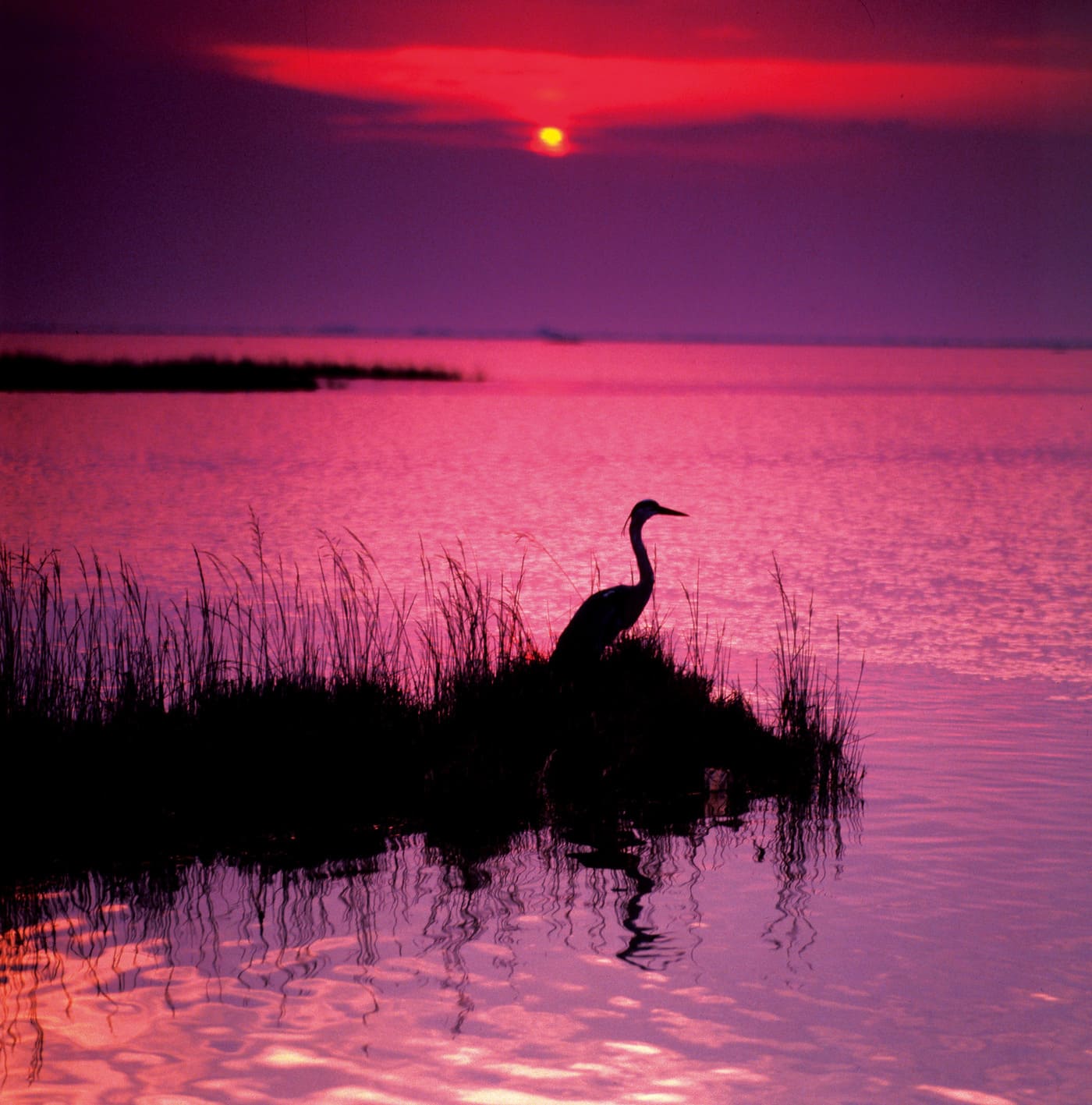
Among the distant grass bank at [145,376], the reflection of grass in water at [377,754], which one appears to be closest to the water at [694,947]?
the reflection of grass in water at [377,754]

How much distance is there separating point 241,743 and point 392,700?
98cm

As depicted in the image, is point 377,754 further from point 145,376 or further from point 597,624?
point 145,376

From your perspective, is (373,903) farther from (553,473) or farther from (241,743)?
(553,473)

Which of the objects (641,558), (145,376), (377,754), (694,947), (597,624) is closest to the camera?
(694,947)

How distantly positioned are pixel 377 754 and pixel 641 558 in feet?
10.1

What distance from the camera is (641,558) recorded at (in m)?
10.5

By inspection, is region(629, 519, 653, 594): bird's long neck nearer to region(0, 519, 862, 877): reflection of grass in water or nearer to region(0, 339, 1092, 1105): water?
region(0, 519, 862, 877): reflection of grass in water

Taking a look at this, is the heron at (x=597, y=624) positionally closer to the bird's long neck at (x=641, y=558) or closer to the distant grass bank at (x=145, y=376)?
the bird's long neck at (x=641, y=558)

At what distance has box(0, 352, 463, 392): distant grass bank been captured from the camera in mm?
62094

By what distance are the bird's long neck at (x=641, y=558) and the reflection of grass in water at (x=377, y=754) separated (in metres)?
0.74

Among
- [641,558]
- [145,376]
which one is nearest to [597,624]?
[641,558]

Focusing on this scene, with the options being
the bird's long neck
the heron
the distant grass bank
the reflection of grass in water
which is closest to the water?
the reflection of grass in water

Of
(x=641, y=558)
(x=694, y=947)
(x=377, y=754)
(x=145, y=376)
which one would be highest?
(x=145, y=376)

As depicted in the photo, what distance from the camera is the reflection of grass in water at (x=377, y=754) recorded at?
24.4ft
